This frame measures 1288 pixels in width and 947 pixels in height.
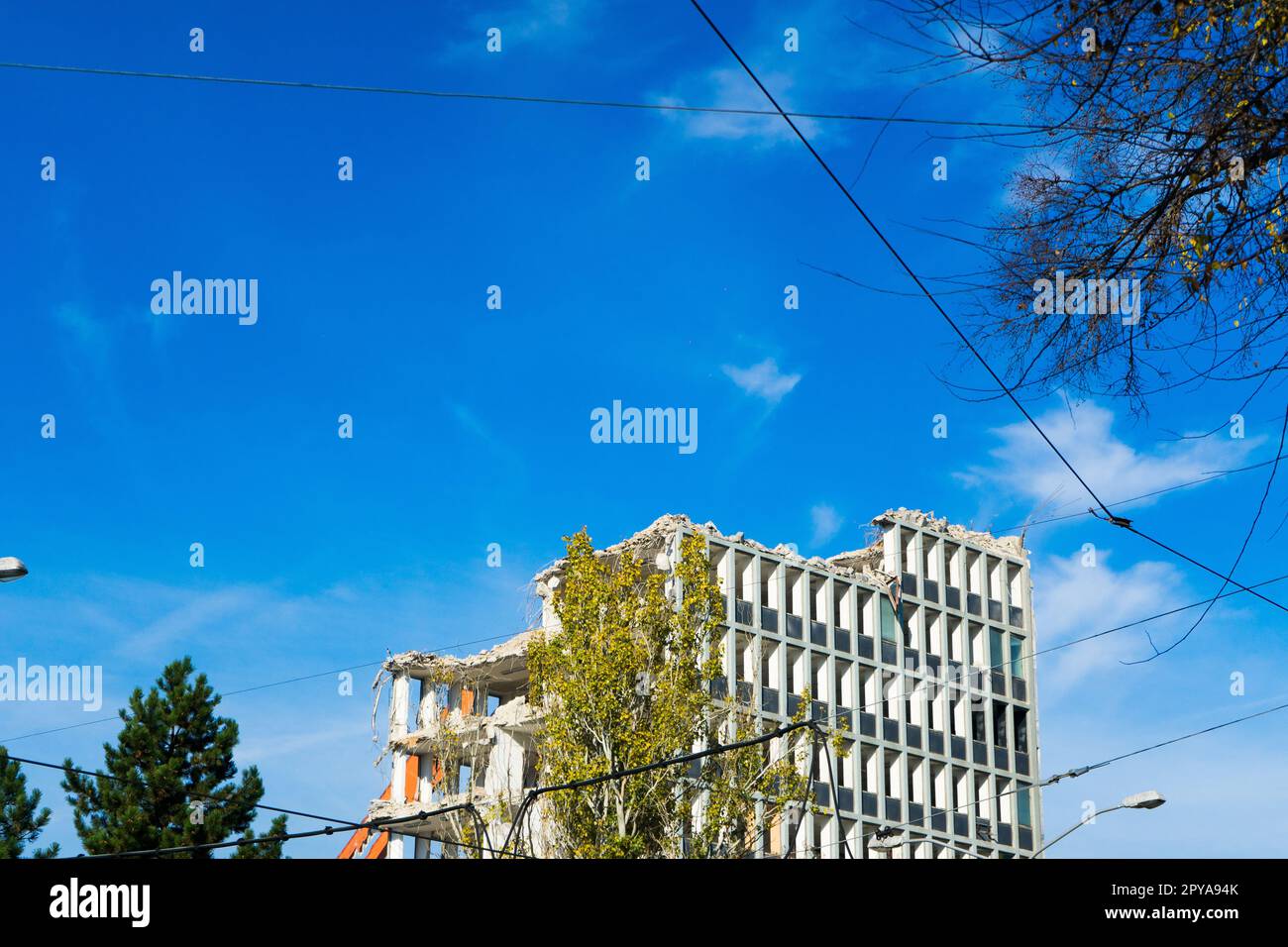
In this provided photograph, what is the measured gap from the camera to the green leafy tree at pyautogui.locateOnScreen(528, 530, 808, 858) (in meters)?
36.3

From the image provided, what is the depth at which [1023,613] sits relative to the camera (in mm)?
62219

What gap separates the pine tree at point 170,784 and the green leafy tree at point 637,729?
11526 mm

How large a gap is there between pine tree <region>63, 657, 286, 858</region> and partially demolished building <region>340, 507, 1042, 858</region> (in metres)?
5.27

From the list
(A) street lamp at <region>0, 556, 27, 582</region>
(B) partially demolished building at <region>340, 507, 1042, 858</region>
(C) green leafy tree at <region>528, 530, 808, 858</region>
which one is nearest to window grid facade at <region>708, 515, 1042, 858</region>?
(B) partially demolished building at <region>340, 507, 1042, 858</region>

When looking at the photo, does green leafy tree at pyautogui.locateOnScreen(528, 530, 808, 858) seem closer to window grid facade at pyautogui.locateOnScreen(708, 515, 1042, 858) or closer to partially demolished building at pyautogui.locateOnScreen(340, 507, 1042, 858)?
partially demolished building at pyautogui.locateOnScreen(340, 507, 1042, 858)

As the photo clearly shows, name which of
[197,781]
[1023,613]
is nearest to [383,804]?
[197,781]

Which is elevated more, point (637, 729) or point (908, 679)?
point (908, 679)

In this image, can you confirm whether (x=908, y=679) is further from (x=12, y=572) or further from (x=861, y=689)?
(x=12, y=572)

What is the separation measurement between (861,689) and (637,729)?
1993 centimetres

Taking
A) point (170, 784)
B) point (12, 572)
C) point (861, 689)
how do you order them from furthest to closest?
point (861, 689) < point (170, 784) < point (12, 572)

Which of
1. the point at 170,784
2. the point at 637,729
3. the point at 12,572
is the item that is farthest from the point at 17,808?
the point at 12,572

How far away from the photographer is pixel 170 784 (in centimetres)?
4591

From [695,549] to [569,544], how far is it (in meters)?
3.34
